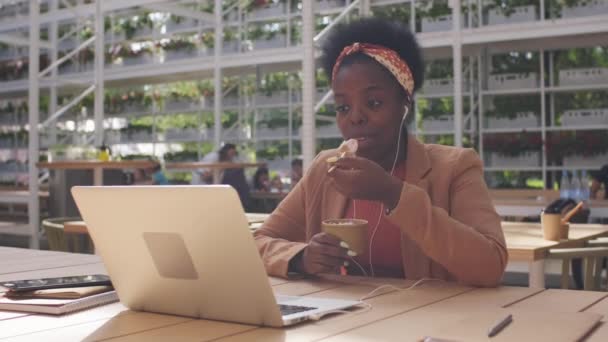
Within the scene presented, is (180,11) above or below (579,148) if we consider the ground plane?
above

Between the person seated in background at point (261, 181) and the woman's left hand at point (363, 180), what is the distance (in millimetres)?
9119

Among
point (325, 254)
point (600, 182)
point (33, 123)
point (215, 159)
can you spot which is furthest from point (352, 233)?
point (33, 123)

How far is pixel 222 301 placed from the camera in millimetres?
1030

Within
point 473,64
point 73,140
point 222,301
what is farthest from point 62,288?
point 73,140

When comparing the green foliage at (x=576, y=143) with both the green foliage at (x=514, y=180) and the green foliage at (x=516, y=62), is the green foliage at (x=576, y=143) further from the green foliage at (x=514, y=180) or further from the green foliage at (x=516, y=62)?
the green foliage at (x=516, y=62)

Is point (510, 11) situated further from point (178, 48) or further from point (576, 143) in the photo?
point (178, 48)

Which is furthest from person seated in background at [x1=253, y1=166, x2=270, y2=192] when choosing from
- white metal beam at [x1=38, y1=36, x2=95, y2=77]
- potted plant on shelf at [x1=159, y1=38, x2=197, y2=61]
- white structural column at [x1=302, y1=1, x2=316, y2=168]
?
white structural column at [x1=302, y1=1, x2=316, y2=168]

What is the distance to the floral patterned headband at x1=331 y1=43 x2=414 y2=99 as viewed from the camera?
1627mm

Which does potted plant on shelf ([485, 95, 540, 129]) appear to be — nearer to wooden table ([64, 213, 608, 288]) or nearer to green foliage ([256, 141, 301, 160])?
green foliage ([256, 141, 301, 160])

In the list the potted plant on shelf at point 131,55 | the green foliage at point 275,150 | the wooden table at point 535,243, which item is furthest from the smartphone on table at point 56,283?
the potted plant on shelf at point 131,55

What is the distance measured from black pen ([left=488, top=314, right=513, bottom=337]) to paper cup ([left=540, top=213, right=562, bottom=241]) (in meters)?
1.76

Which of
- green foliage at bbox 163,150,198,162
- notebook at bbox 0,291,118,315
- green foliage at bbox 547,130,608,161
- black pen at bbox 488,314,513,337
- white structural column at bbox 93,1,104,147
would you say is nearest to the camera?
black pen at bbox 488,314,513,337

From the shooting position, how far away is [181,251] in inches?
41.3

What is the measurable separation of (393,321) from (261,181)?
948cm
